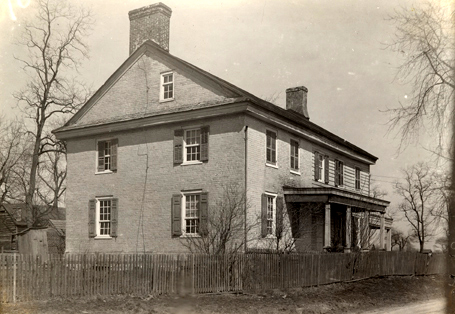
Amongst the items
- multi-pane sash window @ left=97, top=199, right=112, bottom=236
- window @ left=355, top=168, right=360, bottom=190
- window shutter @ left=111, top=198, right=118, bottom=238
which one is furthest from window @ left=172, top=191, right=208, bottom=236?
window @ left=355, top=168, right=360, bottom=190

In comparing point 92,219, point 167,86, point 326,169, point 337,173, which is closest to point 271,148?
point 167,86

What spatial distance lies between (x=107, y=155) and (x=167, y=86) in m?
4.27

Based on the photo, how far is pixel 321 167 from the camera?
25.6 meters

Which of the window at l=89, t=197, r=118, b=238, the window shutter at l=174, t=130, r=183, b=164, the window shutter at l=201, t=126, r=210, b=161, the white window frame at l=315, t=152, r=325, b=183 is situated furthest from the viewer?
the white window frame at l=315, t=152, r=325, b=183

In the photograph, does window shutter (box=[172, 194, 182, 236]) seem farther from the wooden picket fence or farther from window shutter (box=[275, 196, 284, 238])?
the wooden picket fence

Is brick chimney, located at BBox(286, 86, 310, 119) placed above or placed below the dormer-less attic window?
above

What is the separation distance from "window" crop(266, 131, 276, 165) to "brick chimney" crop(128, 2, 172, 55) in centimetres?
643

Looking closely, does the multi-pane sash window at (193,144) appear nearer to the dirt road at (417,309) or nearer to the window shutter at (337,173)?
the dirt road at (417,309)

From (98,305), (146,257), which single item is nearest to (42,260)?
(98,305)

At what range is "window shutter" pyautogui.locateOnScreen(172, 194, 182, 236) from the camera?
807 inches

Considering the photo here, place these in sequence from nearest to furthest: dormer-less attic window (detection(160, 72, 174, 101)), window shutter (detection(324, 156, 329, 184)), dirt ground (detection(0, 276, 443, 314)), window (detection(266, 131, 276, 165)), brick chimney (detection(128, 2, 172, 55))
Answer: dirt ground (detection(0, 276, 443, 314)) < window (detection(266, 131, 276, 165)) < dormer-less attic window (detection(160, 72, 174, 101)) < brick chimney (detection(128, 2, 172, 55)) < window shutter (detection(324, 156, 329, 184))

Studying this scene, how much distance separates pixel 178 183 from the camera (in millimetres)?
20906

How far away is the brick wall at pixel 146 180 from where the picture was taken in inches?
778

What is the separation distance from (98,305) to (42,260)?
1.75 metres
